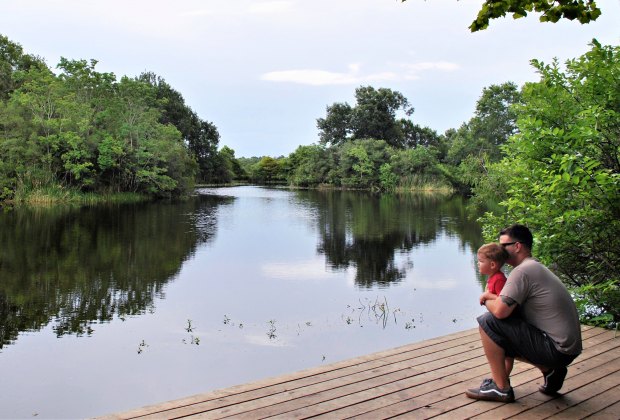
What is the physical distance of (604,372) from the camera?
347 centimetres

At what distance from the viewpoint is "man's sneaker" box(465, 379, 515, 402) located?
2.99 meters

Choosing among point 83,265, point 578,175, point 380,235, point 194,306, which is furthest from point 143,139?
point 578,175

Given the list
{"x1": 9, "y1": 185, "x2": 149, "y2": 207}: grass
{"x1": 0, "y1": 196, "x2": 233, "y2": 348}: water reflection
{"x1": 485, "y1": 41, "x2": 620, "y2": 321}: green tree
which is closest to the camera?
{"x1": 485, "y1": 41, "x2": 620, "y2": 321}: green tree

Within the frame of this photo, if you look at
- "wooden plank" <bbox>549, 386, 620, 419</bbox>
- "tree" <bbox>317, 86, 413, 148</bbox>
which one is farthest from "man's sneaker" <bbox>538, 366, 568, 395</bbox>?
"tree" <bbox>317, 86, 413, 148</bbox>

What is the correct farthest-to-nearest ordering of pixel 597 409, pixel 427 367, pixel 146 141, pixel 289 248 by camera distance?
pixel 146 141 → pixel 289 248 → pixel 427 367 → pixel 597 409

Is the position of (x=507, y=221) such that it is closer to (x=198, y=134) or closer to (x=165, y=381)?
(x=165, y=381)

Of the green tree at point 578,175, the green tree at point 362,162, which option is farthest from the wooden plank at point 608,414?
the green tree at point 362,162

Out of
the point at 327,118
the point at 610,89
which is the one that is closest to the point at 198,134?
the point at 327,118

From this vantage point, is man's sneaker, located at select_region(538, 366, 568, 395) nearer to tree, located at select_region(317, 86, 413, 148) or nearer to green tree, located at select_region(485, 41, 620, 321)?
green tree, located at select_region(485, 41, 620, 321)

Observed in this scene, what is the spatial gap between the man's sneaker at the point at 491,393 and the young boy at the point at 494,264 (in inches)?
4.7

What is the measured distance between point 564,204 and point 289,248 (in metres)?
10.2

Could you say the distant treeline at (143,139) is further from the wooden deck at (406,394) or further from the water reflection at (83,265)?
the wooden deck at (406,394)

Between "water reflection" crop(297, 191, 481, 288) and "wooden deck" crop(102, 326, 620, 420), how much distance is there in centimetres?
633

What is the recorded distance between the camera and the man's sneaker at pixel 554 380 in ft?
9.90
